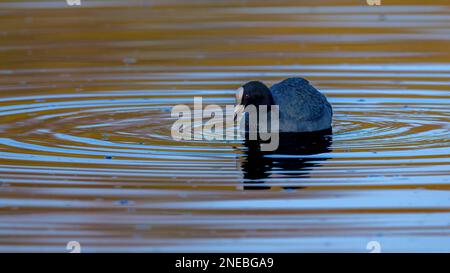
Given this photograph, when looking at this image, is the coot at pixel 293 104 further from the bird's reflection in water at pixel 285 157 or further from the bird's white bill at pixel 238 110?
Result: the bird's reflection in water at pixel 285 157

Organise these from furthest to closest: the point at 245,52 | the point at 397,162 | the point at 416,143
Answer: the point at 245,52
the point at 416,143
the point at 397,162

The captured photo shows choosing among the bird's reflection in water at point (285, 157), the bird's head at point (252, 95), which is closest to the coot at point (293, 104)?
the bird's head at point (252, 95)

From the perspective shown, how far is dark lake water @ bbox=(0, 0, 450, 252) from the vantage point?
26.9 ft

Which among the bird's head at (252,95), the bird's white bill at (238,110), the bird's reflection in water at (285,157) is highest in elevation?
the bird's head at (252,95)

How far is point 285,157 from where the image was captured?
10.8m

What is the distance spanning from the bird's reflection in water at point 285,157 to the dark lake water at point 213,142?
4cm

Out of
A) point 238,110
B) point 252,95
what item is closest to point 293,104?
point 252,95

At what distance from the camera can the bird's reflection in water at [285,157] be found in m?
9.91

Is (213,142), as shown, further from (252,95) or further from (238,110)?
(252,95)

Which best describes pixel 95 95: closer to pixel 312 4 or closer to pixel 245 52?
pixel 245 52

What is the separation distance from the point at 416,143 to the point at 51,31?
10.2 meters

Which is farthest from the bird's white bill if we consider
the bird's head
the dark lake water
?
the dark lake water

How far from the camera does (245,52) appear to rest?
57.4 ft
